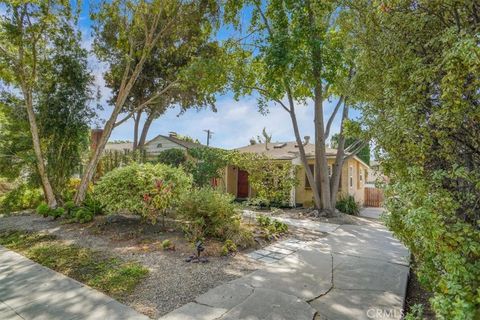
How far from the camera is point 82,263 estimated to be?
4805mm

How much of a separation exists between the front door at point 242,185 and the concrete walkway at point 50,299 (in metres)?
13.4

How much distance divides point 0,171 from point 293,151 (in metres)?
13.5

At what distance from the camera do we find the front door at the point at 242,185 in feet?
57.4

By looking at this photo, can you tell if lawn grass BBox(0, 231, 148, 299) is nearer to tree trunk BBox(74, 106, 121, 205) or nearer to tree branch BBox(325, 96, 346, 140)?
tree trunk BBox(74, 106, 121, 205)

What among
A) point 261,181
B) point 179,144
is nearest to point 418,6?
point 261,181

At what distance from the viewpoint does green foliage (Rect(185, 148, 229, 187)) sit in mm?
14094

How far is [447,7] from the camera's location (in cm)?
226

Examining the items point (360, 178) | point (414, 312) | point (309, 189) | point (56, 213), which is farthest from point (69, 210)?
point (360, 178)

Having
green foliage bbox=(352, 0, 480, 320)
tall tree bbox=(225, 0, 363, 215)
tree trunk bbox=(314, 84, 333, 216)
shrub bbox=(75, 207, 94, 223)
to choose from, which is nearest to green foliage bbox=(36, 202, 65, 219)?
shrub bbox=(75, 207, 94, 223)

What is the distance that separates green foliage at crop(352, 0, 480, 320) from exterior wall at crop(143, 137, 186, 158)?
51.0 feet

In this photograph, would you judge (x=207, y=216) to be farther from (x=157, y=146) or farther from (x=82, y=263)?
(x=157, y=146)

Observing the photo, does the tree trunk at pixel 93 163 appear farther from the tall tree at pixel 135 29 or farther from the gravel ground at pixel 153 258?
the gravel ground at pixel 153 258

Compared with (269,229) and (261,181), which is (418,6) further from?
(261,181)

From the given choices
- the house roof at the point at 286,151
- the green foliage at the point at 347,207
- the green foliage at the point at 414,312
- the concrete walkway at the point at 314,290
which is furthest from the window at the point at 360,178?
the green foliage at the point at 414,312
